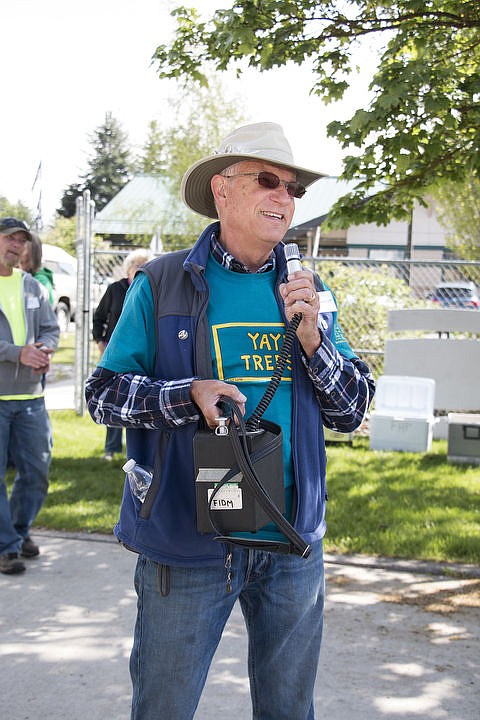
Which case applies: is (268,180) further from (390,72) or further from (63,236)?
(63,236)

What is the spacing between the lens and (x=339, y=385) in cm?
250

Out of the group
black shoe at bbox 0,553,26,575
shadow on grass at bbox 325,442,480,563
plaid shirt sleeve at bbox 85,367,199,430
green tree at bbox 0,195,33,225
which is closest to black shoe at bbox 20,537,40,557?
black shoe at bbox 0,553,26,575

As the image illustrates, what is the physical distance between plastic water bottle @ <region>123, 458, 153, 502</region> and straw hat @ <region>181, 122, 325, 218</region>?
935mm

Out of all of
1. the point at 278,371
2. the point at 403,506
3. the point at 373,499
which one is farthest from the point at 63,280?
the point at 278,371

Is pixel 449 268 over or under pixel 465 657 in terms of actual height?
over

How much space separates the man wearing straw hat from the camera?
7.75ft

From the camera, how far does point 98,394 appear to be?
2.48 m

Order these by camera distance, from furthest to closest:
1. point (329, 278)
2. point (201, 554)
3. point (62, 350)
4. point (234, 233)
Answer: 1. point (62, 350)
2. point (329, 278)
3. point (234, 233)
4. point (201, 554)

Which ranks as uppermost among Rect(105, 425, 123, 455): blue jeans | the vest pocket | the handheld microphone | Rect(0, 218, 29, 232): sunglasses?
Rect(0, 218, 29, 232): sunglasses

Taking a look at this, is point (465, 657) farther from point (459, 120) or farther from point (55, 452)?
point (55, 452)

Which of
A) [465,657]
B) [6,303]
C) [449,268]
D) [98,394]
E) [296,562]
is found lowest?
[465,657]

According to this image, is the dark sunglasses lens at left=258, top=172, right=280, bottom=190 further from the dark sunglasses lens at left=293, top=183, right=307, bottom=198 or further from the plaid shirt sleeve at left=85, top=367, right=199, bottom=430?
the plaid shirt sleeve at left=85, top=367, right=199, bottom=430

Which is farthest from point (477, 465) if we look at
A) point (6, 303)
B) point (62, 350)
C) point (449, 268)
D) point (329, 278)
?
point (62, 350)

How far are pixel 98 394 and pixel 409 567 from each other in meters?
3.74
